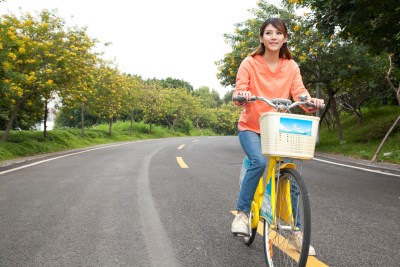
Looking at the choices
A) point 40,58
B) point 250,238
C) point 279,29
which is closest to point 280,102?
point 279,29

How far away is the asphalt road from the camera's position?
3.04 meters

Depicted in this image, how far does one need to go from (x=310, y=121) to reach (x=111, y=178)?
5.64 metres

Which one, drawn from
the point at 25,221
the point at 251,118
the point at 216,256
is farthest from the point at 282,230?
the point at 25,221

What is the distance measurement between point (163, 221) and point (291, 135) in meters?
2.26

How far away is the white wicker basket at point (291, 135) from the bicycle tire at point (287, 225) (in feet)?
0.65

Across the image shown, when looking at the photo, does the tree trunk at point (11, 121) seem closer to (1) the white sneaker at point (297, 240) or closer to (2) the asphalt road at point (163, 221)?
(2) the asphalt road at point (163, 221)

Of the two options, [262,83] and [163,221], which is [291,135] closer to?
[262,83]

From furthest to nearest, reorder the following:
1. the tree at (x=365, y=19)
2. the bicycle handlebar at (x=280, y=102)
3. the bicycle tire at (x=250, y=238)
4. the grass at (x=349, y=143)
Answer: the grass at (x=349, y=143) < the tree at (x=365, y=19) < the bicycle tire at (x=250, y=238) < the bicycle handlebar at (x=280, y=102)

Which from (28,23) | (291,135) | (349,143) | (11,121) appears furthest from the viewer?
(349,143)

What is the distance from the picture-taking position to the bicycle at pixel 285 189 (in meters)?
2.38

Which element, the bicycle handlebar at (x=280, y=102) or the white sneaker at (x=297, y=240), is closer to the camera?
the white sneaker at (x=297, y=240)

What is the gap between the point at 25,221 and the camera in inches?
163

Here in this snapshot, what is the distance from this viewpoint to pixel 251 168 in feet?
9.62

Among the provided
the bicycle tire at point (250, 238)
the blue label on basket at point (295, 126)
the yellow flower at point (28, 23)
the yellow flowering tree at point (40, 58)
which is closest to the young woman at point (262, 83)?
the bicycle tire at point (250, 238)
